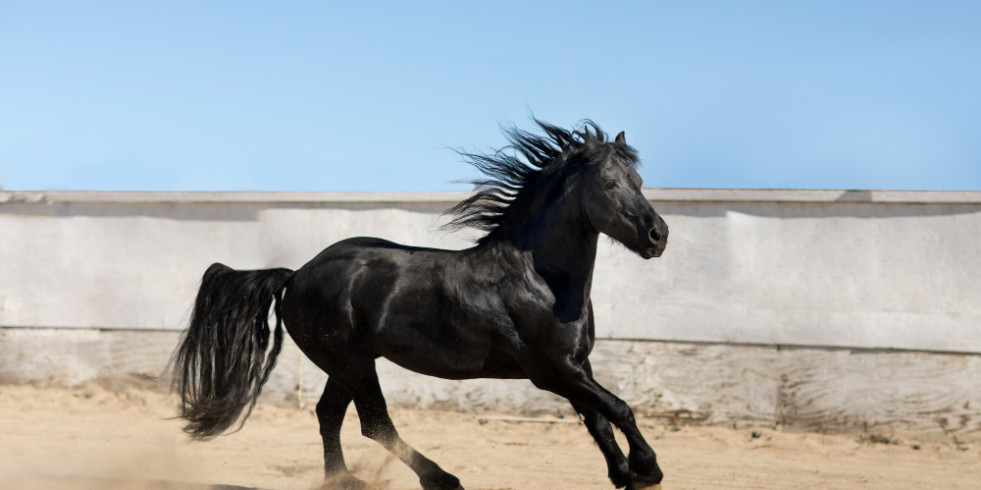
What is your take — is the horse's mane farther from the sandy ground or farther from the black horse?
the sandy ground

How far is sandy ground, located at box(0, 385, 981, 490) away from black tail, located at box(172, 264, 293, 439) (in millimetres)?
683

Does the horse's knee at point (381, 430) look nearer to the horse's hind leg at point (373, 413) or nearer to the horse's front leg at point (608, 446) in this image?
the horse's hind leg at point (373, 413)

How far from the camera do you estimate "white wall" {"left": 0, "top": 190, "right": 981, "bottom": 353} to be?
8.34m

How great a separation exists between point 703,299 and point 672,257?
0.52m

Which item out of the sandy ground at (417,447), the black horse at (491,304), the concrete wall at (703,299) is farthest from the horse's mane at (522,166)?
the concrete wall at (703,299)

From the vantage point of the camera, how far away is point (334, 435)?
17.0ft

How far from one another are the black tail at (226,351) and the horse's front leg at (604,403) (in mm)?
1884

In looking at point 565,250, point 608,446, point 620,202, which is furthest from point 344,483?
point 620,202

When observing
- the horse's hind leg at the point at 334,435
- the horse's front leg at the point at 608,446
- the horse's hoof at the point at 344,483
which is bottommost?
the horse's hoof at the point at 344,483

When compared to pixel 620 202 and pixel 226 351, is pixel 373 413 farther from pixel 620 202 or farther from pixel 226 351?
pixel 620 202

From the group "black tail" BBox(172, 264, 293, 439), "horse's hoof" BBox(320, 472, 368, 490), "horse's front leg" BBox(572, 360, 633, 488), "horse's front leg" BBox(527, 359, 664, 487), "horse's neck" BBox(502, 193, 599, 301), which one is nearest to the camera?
"horse's front leg" BBox(527, 359, 664, 487)

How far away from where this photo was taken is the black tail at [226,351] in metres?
5.30

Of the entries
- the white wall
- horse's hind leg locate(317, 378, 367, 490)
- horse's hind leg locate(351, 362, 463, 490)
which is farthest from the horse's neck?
the white wall

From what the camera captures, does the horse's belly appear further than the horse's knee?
No
